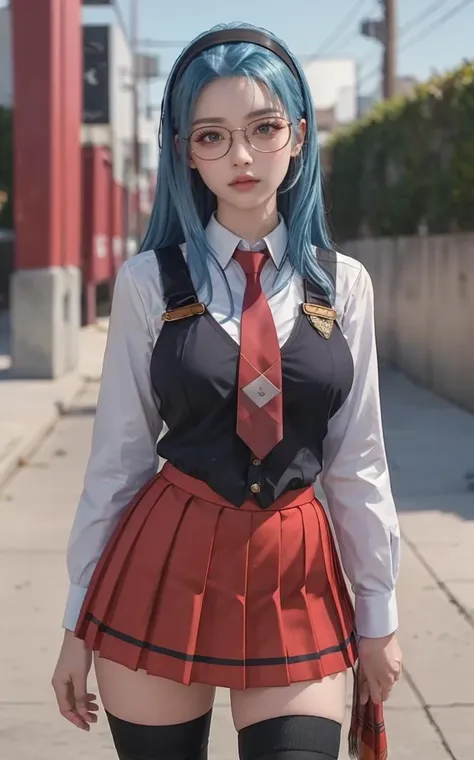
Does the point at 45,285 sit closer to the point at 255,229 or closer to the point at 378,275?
the point at 378,275

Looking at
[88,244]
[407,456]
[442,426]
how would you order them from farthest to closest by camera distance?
[88,244], [442,426], [407,456]

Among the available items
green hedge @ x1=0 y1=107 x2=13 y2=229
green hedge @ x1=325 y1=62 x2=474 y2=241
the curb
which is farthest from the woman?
green hedge @ x1=0 y1=107 x2=13 y2=229

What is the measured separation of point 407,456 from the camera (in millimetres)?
8227

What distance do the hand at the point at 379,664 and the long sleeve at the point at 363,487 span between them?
0.02m

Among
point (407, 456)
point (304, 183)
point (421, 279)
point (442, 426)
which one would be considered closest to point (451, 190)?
point (421, 279)

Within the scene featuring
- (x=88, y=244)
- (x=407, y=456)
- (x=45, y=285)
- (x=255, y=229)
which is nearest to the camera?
(x=255, y=229)

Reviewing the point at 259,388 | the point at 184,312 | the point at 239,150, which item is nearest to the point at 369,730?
the point at 259,388

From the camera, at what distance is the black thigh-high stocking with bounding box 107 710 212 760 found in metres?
2.09

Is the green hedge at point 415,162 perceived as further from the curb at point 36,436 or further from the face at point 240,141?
the face at point 240,141

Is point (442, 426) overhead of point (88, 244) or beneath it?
beneath

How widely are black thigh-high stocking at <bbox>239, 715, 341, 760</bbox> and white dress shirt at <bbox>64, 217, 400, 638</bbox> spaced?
22 cm

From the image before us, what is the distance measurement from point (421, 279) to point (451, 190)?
69.1 inches

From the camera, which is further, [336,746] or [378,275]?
[378,275]

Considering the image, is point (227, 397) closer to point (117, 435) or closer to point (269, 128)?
point (117, 435)
